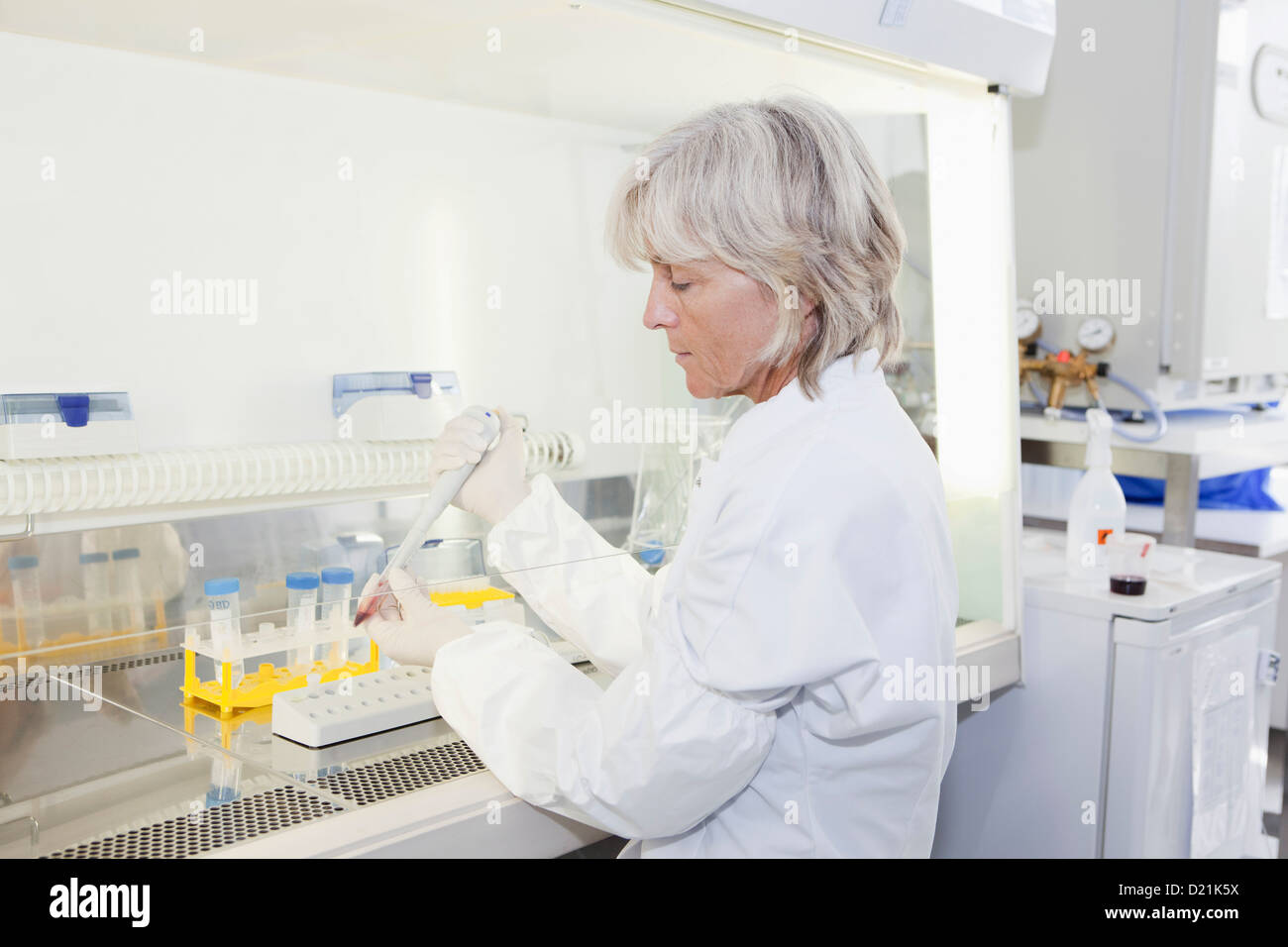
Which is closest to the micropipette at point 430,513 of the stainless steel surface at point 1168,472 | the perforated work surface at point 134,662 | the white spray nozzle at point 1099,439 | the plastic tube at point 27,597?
the perforated work surface at point 134,662

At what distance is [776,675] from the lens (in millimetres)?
892

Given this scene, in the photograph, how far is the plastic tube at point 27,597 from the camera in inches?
49.3

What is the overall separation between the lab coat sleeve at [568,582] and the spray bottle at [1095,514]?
0.94m

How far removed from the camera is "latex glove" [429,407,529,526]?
1.28m

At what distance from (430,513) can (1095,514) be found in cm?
120

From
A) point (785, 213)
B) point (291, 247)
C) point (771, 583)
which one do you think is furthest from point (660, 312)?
point (291, 247)

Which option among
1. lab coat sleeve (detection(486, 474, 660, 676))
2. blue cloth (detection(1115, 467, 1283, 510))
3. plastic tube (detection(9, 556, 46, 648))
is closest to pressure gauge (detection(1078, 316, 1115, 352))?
blue cloth (detection(1115, 467, 1283, 510))

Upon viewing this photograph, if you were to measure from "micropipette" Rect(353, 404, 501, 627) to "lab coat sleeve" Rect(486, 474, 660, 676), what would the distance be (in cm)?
7

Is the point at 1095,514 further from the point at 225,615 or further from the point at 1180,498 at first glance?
the point at 225,615
